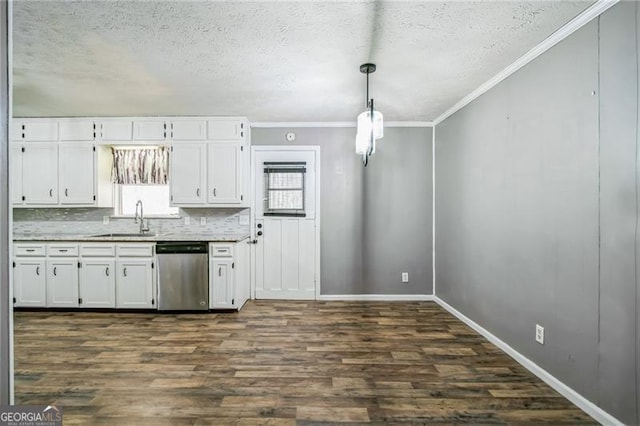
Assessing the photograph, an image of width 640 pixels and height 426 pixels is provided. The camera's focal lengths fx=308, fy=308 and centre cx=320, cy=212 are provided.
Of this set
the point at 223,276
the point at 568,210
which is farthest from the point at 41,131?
the point at 568,210

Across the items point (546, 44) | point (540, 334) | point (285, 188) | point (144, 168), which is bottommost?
point (540, 334)

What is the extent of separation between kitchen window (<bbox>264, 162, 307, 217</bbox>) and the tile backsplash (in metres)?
0.75

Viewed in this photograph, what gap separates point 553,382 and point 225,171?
400 centimetres

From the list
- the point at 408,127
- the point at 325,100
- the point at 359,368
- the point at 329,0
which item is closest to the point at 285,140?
the point at 325,100

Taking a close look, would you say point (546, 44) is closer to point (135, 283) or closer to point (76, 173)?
point (135, 283)

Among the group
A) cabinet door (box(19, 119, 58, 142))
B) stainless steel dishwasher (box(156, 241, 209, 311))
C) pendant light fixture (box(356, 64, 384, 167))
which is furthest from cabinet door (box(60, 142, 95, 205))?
pendant light fixture (box(356, 64, 384, 167))

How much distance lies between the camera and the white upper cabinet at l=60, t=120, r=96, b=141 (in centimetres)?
417

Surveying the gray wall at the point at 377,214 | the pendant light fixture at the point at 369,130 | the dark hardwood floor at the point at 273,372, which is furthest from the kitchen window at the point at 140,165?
the pendant light fixture at the point at 369,130

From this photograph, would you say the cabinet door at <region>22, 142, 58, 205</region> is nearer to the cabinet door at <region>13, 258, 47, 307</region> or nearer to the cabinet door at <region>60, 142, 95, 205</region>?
the cabinet door at <region>60, 142, 95, 205</region>

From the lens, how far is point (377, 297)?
177 inches

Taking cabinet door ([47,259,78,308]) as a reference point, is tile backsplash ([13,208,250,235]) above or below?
above

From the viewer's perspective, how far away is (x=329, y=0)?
72.7 inches

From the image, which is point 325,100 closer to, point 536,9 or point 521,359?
point 536,9

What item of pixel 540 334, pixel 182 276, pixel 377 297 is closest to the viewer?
pixel 540 334
